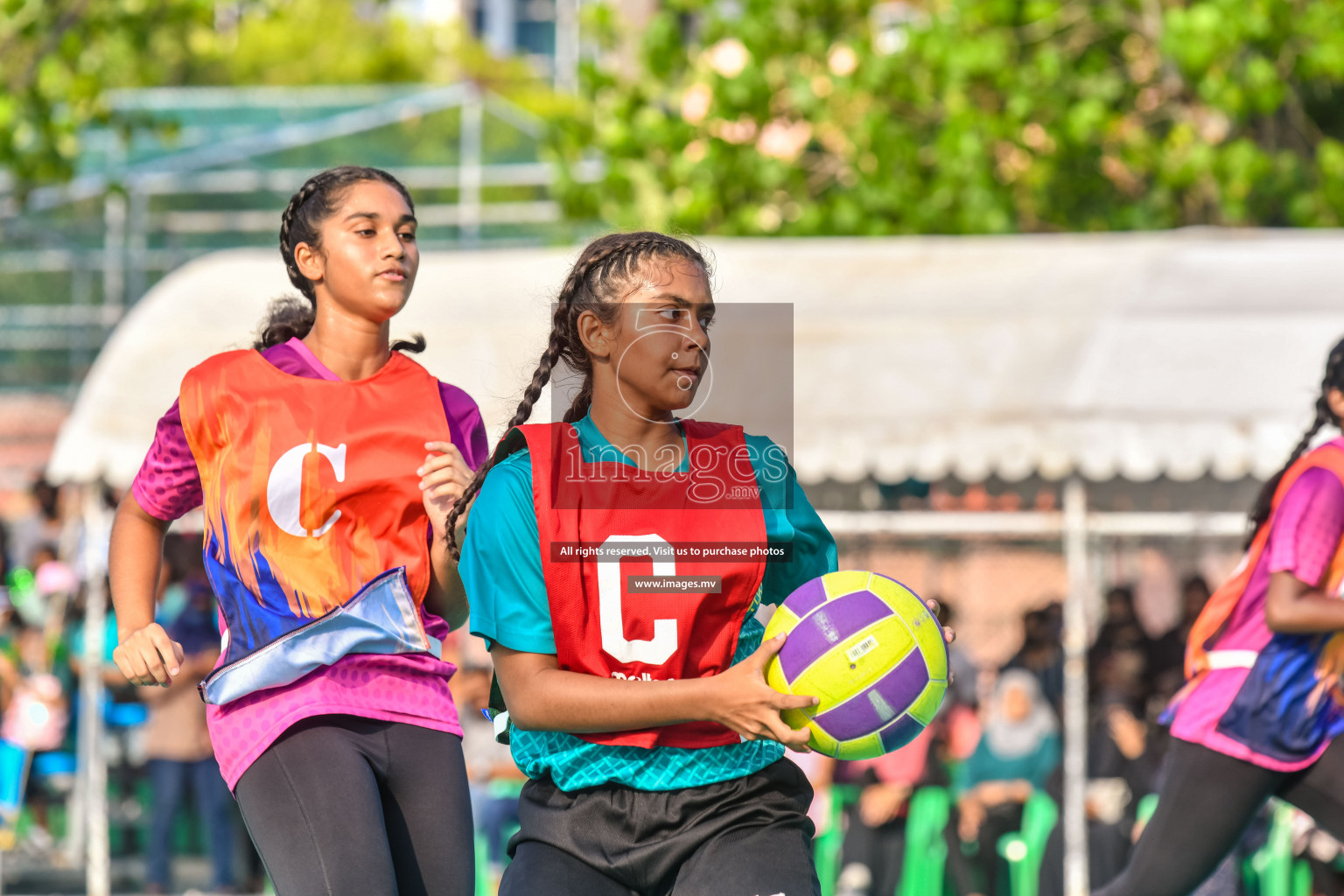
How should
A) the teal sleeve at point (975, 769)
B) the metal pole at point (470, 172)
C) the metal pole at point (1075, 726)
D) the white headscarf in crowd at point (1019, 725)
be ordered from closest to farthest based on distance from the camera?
the metal pole at point (1075, 726) → the teal sleeve at point (975, 769) → the white headscarf in crowd at point (1019, 725) → the metal pole at point (470, 172)

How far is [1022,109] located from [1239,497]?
12.6 feet

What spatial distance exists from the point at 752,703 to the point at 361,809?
1.07 meters

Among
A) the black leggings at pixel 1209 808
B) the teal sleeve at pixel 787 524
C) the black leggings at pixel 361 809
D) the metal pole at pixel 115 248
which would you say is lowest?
the black leggings at pixel 1209 808

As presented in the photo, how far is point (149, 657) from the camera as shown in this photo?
10.8 ft

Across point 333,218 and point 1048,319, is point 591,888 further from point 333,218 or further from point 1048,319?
point 1048,319

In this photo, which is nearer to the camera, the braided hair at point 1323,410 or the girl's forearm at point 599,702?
the girl's forearm at point 599,702

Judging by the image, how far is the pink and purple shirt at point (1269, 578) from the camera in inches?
177

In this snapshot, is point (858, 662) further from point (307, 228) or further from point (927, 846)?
point (927, 846)

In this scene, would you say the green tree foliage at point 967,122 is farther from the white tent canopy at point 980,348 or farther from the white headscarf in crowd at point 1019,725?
the white headscarf in crowd at point 1019,725

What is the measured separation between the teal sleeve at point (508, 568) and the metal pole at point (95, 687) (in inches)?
272

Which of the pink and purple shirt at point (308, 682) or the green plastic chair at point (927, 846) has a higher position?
the pink and purple shirt at point (308, 682)

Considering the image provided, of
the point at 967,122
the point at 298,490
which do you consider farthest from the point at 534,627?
the point at 967,122

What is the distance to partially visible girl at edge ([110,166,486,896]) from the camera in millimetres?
3334

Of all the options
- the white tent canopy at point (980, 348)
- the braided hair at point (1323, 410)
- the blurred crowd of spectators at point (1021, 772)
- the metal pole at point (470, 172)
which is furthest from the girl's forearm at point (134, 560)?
the metal pole at point (470, 172)
